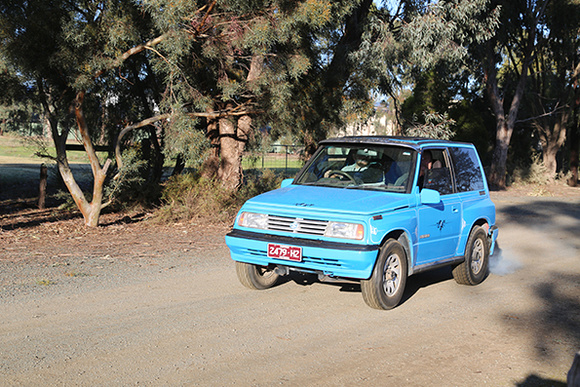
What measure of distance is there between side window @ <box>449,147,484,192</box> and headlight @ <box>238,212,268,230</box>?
3.03 m

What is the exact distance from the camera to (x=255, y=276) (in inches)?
310

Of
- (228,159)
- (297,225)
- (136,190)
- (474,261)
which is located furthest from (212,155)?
(297,225)

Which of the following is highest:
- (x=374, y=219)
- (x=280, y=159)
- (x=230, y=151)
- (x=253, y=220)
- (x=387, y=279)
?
(x=230, y=151)

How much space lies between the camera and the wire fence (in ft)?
56.1

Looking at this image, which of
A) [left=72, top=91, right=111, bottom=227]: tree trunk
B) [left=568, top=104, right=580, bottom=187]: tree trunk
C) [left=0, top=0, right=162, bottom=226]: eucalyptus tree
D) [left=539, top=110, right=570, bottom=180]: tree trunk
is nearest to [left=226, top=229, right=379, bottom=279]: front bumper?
[left=0, top=0, right=162, bottom=226]: eucalyptus tree

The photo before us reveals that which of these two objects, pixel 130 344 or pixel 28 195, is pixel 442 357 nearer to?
pixel 130 344

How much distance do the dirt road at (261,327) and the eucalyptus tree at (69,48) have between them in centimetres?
397

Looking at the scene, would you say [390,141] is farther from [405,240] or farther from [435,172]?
[405,240]

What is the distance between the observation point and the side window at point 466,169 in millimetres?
8555

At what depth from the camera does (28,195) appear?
19.1 metres

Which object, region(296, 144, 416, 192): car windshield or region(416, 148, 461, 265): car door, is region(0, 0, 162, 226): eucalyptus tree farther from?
region(416, 148, 461, 265): car door

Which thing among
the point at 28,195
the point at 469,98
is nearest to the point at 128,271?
the point at 28,195

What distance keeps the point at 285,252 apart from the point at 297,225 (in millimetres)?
340

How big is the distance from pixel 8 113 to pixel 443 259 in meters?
11.4
